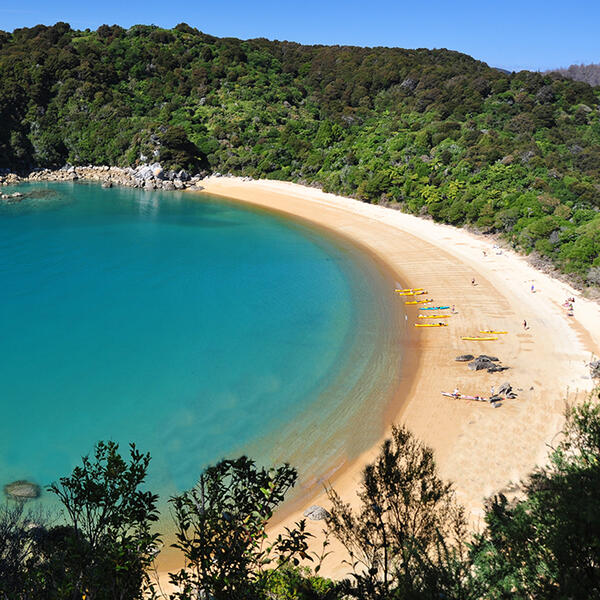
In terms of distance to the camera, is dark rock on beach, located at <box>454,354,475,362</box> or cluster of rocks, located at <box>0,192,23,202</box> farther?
cluster of rocks, located at <box>0,192,23,202</box>

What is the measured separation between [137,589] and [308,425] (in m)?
16.0

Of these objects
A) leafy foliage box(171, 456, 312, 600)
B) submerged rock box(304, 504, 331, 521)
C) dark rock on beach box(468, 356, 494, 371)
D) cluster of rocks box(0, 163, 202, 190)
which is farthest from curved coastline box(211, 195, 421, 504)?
cluster of rocks box(0, 163, 202, 190)

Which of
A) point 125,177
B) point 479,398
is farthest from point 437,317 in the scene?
point 125,177

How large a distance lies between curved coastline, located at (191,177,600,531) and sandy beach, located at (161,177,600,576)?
2.4 inches

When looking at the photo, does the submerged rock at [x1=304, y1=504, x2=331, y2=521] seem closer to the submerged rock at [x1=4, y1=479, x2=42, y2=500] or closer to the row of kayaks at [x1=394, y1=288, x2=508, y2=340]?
the submerged rock at [x1=4, y1=479, x2=42, y2=500]

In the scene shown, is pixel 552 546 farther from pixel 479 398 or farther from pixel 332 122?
pixel 332 122

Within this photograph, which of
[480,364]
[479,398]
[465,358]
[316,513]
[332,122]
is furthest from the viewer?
[332,122]

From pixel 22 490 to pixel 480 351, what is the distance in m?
26.1

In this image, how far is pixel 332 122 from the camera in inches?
3499

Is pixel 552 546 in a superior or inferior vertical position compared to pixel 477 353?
superior

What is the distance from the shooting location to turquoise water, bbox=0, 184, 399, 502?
72.1 feet

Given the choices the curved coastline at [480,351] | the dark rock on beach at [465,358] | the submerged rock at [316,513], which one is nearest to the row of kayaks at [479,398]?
the curved coastline at [480,351]

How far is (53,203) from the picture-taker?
69.3m

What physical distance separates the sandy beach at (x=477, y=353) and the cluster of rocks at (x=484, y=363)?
0.36 metres
